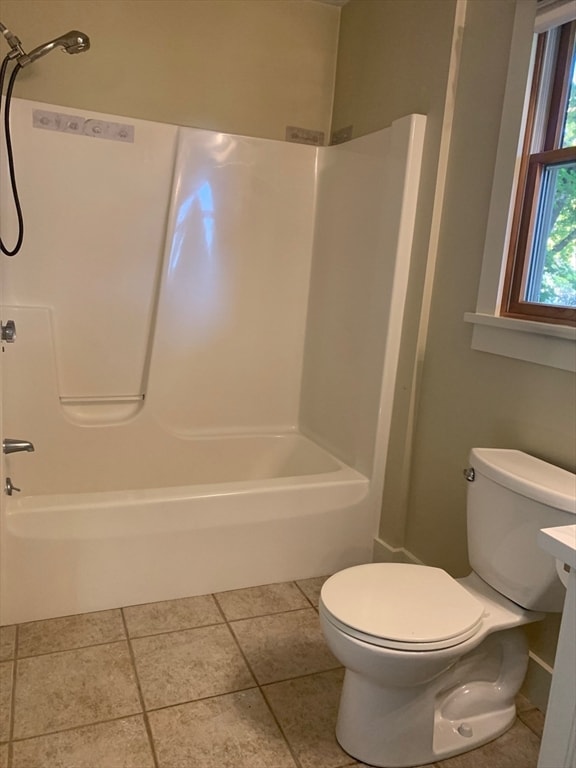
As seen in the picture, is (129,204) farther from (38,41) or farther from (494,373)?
(494,373)

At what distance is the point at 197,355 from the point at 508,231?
1433 mm

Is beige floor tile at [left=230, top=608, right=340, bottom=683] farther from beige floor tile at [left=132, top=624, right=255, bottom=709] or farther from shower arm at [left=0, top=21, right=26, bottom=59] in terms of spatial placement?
shower arm at [left=0, top=21, right=26, bottom=59]

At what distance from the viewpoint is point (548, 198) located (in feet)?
5.76

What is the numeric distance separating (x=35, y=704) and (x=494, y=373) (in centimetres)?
158

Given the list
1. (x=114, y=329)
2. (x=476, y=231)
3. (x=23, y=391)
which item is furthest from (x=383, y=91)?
(x=23, y=391)

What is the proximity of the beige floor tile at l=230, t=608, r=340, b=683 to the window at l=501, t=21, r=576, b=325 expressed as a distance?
119cm

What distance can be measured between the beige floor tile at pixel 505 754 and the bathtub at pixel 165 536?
0.87 metres

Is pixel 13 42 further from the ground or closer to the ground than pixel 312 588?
further from the ground

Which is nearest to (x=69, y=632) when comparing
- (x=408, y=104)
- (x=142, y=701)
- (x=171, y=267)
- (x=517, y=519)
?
(x=142, y=701)

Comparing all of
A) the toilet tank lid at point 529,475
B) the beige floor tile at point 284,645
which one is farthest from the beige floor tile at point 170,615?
the toilet tank lid at point 529,475

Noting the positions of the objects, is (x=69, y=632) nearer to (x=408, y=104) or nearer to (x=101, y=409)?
(x=101, y=409)

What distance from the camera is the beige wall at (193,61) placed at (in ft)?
7.79

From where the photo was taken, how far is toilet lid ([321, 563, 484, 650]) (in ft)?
4.45

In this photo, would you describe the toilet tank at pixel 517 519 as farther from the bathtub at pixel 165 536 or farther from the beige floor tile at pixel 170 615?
the beige floor tile at pixel 170 615
